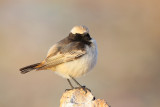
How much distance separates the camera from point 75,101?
22.9ft

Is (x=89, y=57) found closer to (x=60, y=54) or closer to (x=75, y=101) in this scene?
(x=60, y=54)

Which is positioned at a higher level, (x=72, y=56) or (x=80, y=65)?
(x=72, y=56)

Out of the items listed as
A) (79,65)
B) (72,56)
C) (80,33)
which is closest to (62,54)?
(72,56)

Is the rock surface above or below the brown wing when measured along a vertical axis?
below

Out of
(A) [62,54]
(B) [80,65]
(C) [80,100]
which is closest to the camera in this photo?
(C) [80,100]

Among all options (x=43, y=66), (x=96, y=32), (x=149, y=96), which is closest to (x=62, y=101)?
(x=43, y=66)

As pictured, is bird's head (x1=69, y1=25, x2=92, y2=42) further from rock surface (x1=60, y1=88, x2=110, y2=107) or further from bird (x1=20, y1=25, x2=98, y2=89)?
rock surface (x1=60, y1=88, x2=110, y2=107)

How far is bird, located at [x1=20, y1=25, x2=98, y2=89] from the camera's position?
8.03m

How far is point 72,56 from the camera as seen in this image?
8156 millimetres

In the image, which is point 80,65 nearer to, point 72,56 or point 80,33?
point 72,56

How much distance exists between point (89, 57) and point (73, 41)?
40 centimetres

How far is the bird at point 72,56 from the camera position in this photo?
8031 millimetres

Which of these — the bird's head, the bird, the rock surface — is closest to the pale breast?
the bird

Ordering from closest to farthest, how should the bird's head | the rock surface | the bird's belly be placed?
1. the rock surface
2. the bird's head
3. the bird's belly
